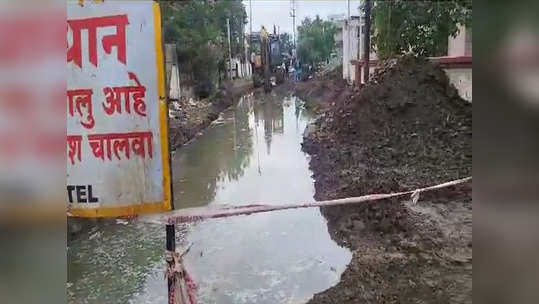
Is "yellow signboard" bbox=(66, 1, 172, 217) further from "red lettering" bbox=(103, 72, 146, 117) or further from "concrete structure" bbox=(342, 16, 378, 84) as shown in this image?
"concrete structure" bbox=(342, 16, 378, 84)

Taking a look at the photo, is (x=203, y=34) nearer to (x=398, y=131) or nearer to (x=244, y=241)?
(x=244, y=241)

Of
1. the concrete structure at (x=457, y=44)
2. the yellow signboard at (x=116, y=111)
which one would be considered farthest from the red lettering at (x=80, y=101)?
the concrete structure at (x=457, y=44)

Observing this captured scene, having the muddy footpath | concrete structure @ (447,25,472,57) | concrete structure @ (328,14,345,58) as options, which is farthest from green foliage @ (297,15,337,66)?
concrete structure @ (447,25,472,57)

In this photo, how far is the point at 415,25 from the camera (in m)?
2.58

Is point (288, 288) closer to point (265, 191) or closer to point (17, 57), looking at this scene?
point (265, 191)

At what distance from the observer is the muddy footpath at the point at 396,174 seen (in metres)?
2.39

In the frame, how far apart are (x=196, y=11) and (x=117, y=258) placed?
1641 millimetres

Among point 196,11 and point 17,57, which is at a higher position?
point 196,11

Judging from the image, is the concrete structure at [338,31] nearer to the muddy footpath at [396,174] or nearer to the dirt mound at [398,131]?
the muddy footpath at [396,174]

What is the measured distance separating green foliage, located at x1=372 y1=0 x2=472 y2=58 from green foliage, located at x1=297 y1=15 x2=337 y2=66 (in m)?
0.28

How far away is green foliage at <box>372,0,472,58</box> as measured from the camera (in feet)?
8.14

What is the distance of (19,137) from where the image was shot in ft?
2.06

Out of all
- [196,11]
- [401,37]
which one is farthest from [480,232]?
[401,37]

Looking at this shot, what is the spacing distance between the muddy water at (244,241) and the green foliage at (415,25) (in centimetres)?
65
